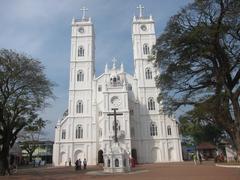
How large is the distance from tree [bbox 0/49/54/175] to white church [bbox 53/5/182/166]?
19618 millimetres

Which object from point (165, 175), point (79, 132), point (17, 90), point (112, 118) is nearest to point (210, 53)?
point (165, 175)

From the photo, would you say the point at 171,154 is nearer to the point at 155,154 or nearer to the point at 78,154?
the point at 155,154

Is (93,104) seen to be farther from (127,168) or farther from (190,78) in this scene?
(190,78)

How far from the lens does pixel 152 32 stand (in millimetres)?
57188

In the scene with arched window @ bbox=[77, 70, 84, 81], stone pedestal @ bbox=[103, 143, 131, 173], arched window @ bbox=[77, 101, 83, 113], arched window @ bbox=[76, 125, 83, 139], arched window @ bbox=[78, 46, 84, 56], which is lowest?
stone pedestal @ bbox=[103, 143, 131, 173]

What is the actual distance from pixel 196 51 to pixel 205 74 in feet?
9.12

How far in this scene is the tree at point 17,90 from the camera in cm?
2548

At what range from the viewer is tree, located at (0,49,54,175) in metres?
25.5

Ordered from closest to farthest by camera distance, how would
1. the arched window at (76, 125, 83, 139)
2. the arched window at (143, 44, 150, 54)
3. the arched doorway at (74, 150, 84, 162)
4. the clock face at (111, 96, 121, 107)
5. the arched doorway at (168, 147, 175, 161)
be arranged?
the clock face at (111, 96, 121, 107) → the arched doorway at (74, 150, 84, 162) → the arched doorway at (168, 147, 175, 161) → the arched window at (76, 125, 83, 139) → the arched window at (143, 44, 150, 54)

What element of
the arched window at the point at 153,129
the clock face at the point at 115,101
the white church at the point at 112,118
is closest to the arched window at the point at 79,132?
the white church at the point at 112,118

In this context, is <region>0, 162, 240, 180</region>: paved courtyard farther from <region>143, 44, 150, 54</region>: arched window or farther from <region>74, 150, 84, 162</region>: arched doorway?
<region>143, 44, 150, 54</region>: arched window

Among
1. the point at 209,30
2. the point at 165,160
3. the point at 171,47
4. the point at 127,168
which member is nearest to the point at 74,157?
the point at 165,160

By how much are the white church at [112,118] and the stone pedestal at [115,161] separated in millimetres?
18079

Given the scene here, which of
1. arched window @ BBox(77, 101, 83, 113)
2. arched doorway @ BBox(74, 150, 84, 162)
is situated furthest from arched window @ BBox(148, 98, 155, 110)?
arched doorway @ BBox(74, 150, 84, 162)
